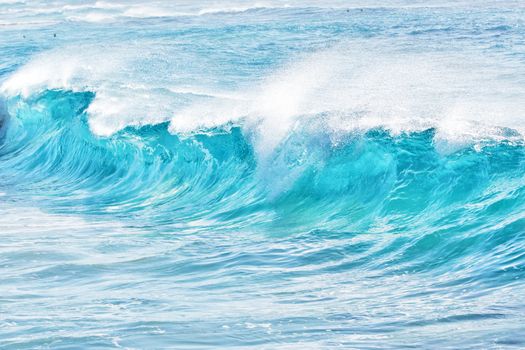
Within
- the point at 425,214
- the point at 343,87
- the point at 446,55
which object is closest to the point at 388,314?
the point at 425,214

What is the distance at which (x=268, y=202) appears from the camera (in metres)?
11.3

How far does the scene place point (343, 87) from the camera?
1795cm

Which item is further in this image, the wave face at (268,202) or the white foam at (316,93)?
the white foam at (316,93)

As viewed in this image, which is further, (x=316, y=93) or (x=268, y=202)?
(x=316, y=93)

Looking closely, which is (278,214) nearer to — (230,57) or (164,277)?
(164,277)

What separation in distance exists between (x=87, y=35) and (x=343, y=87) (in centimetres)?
1795

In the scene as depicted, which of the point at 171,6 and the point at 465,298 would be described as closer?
the point at 465,298

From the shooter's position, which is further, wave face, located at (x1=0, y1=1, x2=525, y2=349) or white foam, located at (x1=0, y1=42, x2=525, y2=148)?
white foam, located at (x1=0, y1=42, x2=525, y2=148)

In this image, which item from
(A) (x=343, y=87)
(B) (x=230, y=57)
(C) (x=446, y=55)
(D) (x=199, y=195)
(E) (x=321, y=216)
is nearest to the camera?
(E) (x=321, y=216)

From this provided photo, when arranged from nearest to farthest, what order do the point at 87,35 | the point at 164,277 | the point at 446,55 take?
the point at 164,277
the point at 446,55
the point at 87,35

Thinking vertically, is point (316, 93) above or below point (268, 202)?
above

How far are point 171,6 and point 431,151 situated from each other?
36.0 metres

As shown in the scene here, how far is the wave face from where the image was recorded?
22.2 feet

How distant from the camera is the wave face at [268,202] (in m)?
6.77
